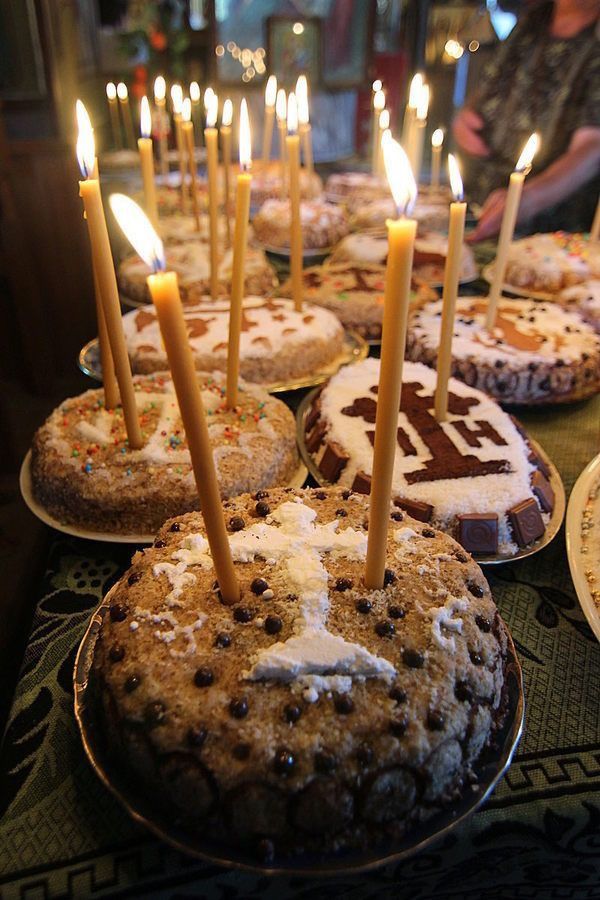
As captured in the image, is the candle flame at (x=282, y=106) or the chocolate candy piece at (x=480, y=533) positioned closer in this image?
the chocolate candy piece at (x=480, y=533)

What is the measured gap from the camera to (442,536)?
4.66 ft

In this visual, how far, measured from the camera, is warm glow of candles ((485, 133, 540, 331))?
2012mm

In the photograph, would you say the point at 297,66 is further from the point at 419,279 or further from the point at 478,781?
the point at 478,781

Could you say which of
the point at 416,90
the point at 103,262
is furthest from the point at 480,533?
the point at 416,90

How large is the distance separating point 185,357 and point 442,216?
13.2 ft

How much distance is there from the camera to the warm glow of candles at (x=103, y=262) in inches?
55.1

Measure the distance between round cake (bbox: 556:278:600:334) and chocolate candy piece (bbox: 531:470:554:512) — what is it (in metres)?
1.36

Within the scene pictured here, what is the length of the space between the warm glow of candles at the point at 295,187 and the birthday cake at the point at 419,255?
0.93 metres

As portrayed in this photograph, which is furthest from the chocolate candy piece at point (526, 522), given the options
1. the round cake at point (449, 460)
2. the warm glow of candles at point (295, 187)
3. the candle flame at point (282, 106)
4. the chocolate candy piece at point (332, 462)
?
the candle flame at point (282, 106)

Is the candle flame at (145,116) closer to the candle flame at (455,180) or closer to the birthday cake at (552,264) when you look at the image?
the candle flame at (455,180)

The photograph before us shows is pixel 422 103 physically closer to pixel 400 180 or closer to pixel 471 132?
pixel 471 132

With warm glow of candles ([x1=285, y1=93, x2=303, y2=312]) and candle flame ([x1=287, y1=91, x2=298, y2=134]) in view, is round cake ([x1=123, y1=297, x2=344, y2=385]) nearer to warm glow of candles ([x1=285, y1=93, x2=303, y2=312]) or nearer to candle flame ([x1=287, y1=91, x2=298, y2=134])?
warm glow of candles ([x1=285, y1=93, x2=303, y2=312])

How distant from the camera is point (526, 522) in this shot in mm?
1626

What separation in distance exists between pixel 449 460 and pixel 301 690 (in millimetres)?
926
